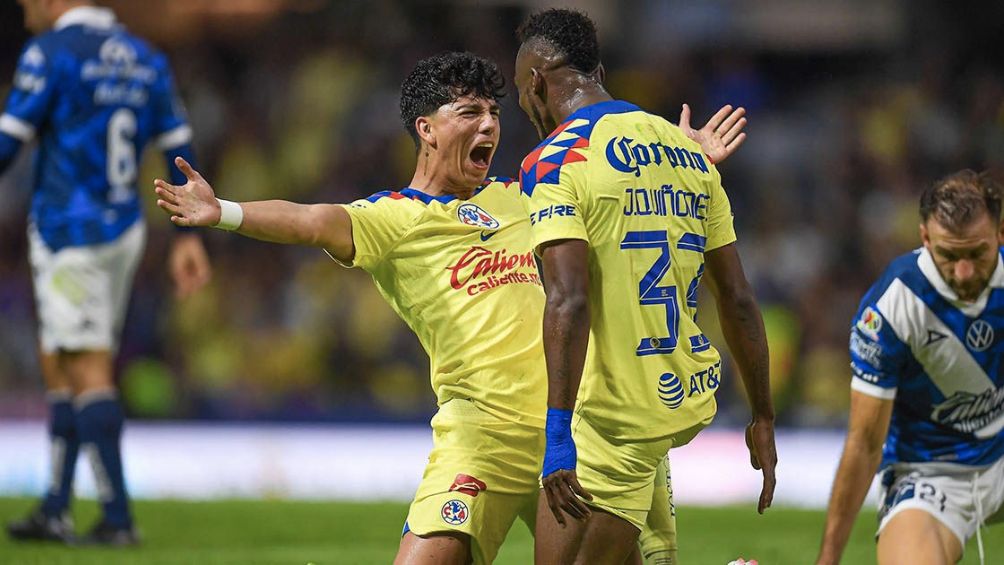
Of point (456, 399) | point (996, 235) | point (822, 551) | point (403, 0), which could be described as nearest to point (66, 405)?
point (456, 399)

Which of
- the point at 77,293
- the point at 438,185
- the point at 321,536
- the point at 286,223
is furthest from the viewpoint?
the point at 321,536

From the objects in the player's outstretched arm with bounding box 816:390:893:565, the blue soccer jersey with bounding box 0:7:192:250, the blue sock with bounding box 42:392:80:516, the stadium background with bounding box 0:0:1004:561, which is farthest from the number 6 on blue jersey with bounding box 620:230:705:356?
the stadium background with bounding box 0:0:1004:561

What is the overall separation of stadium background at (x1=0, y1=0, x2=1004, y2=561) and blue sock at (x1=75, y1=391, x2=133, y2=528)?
13.3 ft

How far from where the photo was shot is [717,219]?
4660mm

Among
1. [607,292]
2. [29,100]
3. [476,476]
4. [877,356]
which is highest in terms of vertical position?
[29,100]

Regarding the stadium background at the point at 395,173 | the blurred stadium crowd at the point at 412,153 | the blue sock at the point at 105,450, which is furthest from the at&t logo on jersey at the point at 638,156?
the blurred stadium crowd at the point at 412,153

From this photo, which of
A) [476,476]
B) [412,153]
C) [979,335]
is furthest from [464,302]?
[412,153]

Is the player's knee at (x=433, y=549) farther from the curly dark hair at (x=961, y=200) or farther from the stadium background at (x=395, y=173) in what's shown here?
the stadium background at (x=395, y=173)

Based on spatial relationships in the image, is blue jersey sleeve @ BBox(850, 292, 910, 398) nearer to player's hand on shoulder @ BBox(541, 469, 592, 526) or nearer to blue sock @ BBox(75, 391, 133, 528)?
player's hand on shoulder @ BBox(541, 469, 592, 526)

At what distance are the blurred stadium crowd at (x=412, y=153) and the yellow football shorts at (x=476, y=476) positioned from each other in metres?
7.74

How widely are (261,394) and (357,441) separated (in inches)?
65.4

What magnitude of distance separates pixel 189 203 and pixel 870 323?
2.77 metres

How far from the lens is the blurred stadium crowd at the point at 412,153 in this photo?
1452cm

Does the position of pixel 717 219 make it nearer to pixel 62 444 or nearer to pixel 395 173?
pixel 62 444
